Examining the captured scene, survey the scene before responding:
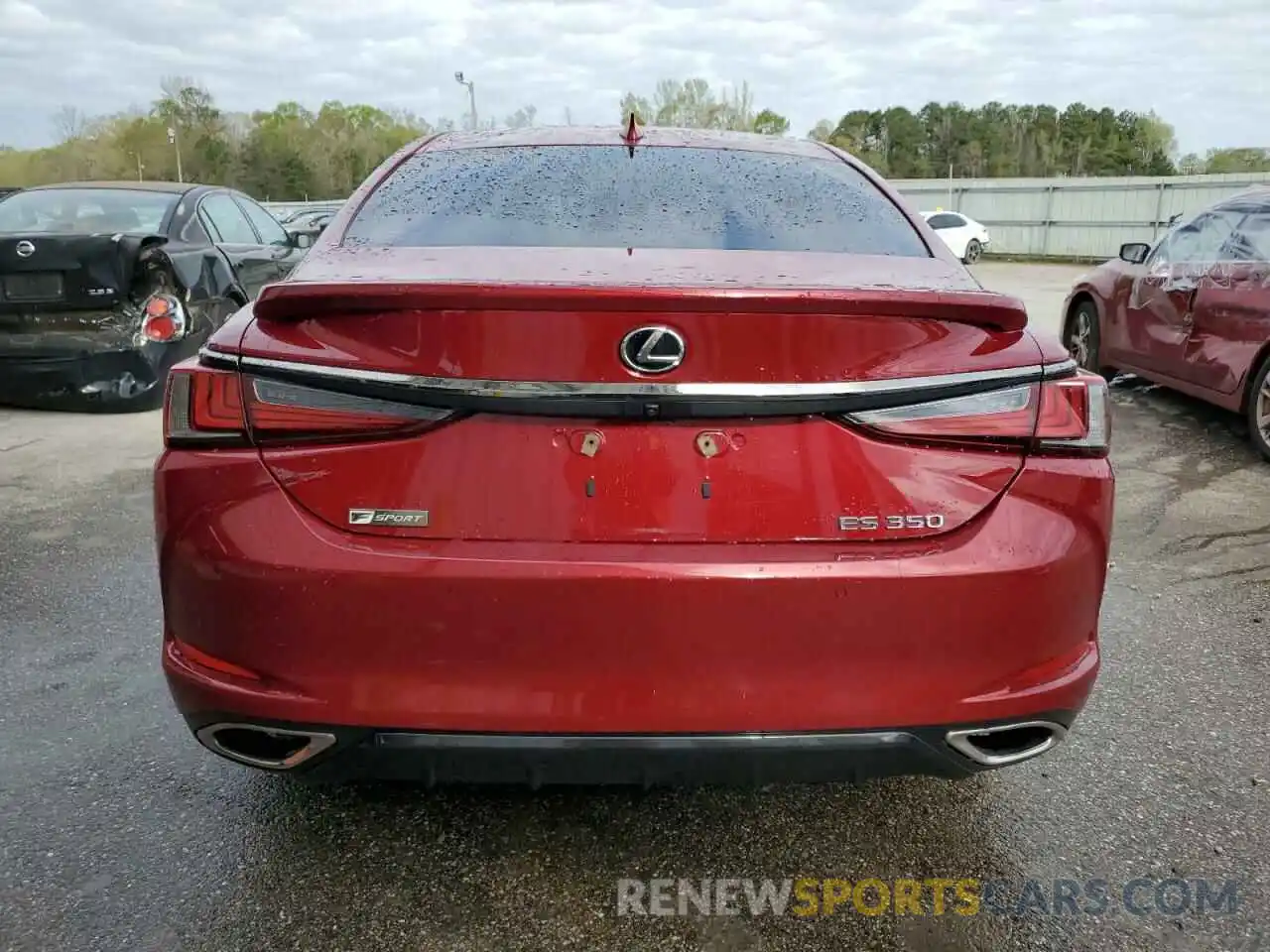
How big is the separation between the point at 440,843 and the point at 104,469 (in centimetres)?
414

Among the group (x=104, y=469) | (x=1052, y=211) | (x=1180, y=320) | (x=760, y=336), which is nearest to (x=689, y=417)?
(x=760, y=336)

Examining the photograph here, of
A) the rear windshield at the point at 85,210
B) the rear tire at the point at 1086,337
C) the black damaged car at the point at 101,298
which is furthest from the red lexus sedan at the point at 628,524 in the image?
the rear tire at the point at 1086,337

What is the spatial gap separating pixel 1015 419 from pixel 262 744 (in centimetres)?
153

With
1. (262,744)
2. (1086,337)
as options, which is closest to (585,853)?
(262,744)

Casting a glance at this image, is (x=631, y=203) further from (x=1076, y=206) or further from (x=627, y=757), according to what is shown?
(x=1076, y=206)

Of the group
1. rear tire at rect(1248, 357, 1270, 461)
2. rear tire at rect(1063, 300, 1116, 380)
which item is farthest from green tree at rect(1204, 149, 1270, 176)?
rear tire at rect(1248, 357, 1270, 461)

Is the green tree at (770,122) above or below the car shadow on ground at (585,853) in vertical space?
above

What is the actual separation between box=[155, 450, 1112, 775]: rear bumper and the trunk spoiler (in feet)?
0.96

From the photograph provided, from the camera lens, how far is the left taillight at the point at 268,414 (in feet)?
5.71

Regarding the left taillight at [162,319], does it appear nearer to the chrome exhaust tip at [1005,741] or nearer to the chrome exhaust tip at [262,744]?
the chrome exhaust tip at [262,744]

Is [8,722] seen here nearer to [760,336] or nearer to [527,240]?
[527,240]

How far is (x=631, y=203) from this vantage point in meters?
2.45

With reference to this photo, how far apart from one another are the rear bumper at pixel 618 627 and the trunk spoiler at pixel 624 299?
0.29 metres

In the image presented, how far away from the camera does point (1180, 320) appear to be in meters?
6.38
